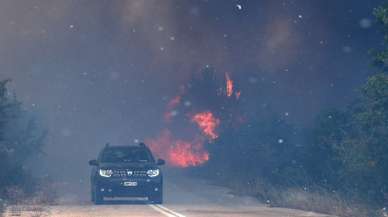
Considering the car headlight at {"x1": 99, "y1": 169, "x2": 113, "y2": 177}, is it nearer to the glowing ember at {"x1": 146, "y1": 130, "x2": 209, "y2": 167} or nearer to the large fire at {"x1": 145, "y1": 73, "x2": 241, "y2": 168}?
the large fire at {"x1": 145, "y1": 73, "x2": 241, "y2": 168}

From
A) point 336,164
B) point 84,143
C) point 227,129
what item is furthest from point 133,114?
point 336,164

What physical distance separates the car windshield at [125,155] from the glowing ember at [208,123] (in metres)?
24.4

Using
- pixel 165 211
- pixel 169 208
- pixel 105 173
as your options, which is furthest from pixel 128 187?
pixel 165 211

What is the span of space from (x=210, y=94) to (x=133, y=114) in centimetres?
5864

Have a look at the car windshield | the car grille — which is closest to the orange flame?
the car windshield

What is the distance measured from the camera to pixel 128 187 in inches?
1012

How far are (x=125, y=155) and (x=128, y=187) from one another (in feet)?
5.60

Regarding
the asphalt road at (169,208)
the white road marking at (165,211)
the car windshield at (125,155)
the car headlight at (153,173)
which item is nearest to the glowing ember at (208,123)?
the asphalt road at (169,208)

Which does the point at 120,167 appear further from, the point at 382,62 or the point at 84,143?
the point at 84,143

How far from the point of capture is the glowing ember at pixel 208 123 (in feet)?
173

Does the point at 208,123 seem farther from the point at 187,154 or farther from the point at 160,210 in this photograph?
Answer: the point at 160,210

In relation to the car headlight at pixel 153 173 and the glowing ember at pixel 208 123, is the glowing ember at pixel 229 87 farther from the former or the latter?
the car headlight at pixel 153 173

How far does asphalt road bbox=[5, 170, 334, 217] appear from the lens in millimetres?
21562

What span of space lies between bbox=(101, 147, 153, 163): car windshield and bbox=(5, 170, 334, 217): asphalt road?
139cm
